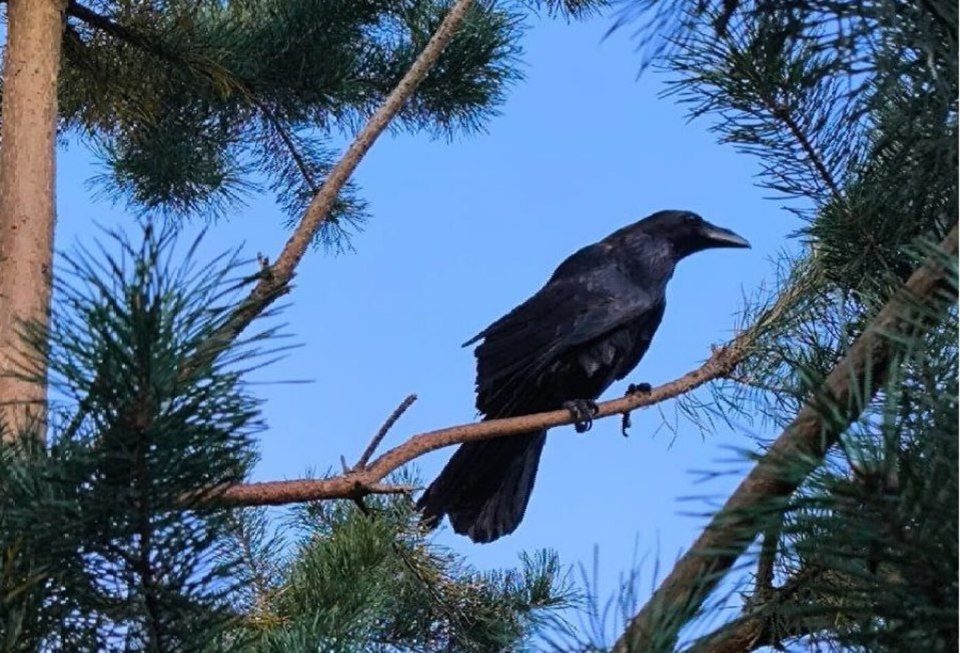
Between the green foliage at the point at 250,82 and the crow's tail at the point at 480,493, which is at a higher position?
the green foliage at the point at 250,82

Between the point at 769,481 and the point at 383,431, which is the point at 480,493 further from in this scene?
the point at 769,481

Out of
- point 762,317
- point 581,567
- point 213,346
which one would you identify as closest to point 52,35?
point 762,317

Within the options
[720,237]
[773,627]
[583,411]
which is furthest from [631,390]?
[773,627]

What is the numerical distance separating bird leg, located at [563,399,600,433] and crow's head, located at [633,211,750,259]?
464 millimetres

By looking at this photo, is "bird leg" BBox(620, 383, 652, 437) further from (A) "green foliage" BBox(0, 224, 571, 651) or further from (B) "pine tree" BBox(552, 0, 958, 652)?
(A) "green foliage" BBox(0, 224, 571, 651)

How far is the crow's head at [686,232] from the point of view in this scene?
2.22m

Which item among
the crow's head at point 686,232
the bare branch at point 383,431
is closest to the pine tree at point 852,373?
the bare branch at point 383,431

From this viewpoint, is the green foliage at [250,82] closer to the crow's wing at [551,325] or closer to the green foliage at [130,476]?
the crow's wing at [551,325]

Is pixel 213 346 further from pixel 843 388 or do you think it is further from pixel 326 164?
pixel 326 164

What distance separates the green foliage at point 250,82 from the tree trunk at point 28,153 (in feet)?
0.61

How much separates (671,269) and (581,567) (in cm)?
162

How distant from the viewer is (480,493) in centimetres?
192

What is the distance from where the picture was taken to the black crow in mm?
1901

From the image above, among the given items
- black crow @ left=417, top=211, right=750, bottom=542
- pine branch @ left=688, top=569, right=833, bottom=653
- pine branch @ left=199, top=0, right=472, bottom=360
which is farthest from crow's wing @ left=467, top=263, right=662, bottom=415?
pine branch @ left=688, top=569, right=833, bottom=653
